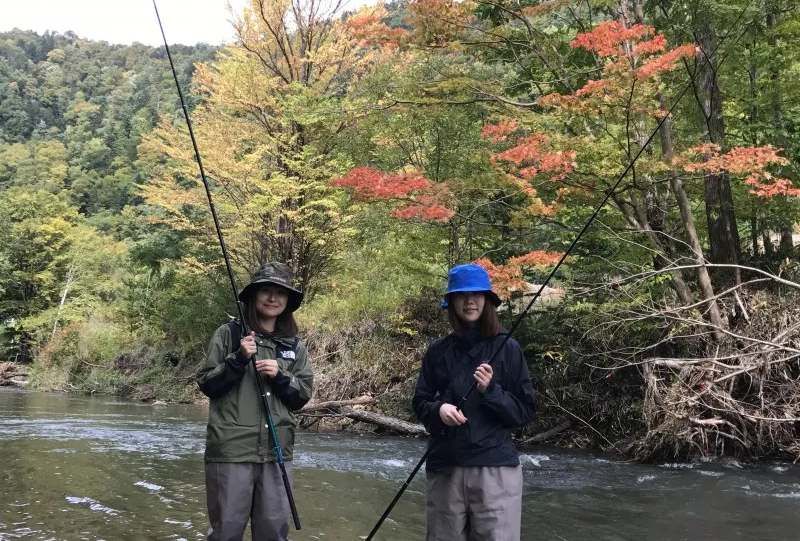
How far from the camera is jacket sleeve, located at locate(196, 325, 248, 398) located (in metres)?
2.60

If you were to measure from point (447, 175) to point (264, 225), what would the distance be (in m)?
5.82

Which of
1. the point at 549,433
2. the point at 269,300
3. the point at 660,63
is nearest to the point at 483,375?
the point at 269,300

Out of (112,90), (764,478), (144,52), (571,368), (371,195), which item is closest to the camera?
(764,478)

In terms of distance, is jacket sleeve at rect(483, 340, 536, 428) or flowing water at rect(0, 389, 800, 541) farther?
flowing water at rect(0, 389, 800, 541)

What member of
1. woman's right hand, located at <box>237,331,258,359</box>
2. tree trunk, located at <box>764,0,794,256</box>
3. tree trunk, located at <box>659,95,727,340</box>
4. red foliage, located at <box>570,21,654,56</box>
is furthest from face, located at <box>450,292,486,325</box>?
tree trunk, located at <box>764,0,794,256</box>

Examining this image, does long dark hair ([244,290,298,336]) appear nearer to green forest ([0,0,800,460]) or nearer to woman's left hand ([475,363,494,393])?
woman's left hand ([475,363,494,393])

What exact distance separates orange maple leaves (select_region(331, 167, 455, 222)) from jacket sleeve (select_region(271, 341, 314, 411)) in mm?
5479

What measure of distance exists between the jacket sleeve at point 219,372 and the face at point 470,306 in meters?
0.93

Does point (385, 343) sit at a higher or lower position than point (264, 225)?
lower

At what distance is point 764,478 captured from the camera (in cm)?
661

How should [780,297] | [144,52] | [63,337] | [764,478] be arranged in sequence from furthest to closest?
[144,52], [63,337], [780,297], [764,478]

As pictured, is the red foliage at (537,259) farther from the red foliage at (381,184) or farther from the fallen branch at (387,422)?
the fallen branch at (387,422)

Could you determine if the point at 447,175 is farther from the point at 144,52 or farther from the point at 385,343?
the point at 144,52

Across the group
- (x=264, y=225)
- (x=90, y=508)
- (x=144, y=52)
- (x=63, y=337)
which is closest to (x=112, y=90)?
(x=144, y=52)
